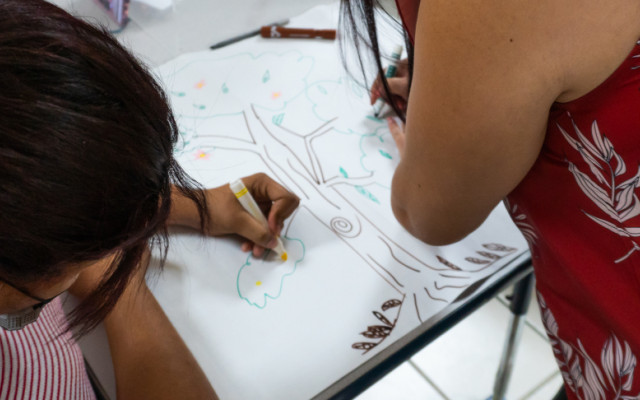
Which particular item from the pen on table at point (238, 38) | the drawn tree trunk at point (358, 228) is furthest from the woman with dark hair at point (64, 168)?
the pen on table at point (238, 38)

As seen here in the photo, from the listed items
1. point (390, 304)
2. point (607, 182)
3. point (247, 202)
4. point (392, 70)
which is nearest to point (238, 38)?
point (392, 70)

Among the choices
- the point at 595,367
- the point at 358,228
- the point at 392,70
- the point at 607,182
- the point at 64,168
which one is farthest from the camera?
the point at 392,70

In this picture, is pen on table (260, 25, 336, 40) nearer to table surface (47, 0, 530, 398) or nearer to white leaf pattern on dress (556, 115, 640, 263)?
table surface (47, 0, 530, 398)

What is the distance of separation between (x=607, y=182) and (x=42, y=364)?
0.48 metres

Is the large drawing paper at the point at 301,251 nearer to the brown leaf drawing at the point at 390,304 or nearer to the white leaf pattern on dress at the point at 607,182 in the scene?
the brown leaf drawing at the point at 390,304

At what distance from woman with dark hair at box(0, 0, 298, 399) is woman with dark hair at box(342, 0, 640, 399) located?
0.67ft

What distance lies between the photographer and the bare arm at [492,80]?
0.35 m

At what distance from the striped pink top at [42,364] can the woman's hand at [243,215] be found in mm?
165

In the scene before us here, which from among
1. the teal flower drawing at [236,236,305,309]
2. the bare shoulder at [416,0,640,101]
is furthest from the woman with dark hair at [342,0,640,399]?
the teal flower drawing at [236,236,305,309]

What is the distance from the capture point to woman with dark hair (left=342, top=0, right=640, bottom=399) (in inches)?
14.1

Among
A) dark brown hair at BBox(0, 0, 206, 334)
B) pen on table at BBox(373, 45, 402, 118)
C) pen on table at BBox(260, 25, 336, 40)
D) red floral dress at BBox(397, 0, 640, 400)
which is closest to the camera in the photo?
dark brown hair at BBox(0, 0, 206, 334)

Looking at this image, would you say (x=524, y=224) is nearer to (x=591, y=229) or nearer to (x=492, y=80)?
(x=591, y=229)

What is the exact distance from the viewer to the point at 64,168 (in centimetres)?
29

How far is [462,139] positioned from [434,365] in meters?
0.94
